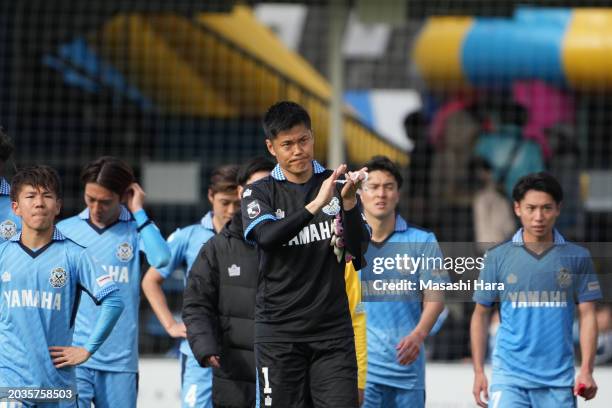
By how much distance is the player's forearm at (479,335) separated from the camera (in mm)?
5992

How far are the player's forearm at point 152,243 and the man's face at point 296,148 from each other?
→ 134 centimetres

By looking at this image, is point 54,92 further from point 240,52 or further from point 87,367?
point 87,367

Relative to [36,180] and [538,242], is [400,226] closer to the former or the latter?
[538,242]

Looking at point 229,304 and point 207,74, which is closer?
point 229,304

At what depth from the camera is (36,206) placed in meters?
5.20

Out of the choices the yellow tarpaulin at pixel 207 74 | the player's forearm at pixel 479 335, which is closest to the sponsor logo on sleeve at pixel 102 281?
Answer: the player's forearm at pixel 479 335

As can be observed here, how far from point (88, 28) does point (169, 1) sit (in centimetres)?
70

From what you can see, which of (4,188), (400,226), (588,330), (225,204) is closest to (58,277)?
(4,188)

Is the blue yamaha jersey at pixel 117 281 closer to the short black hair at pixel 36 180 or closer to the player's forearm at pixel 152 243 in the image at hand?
the player's forearm at pixel 152 243

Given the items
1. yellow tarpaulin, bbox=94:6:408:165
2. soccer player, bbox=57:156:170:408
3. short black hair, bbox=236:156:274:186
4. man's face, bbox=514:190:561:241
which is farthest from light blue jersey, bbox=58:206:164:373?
yellow tarpaulin, bbox=94:6:408:165

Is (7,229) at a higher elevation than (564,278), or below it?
higher

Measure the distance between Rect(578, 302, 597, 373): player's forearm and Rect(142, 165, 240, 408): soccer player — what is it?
1.73 m

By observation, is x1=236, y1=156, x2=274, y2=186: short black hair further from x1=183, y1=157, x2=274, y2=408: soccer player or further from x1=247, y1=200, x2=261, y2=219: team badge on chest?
x1=247, y1=200, x2=261, y2=219: team badge on chest

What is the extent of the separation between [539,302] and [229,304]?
4.42ft
